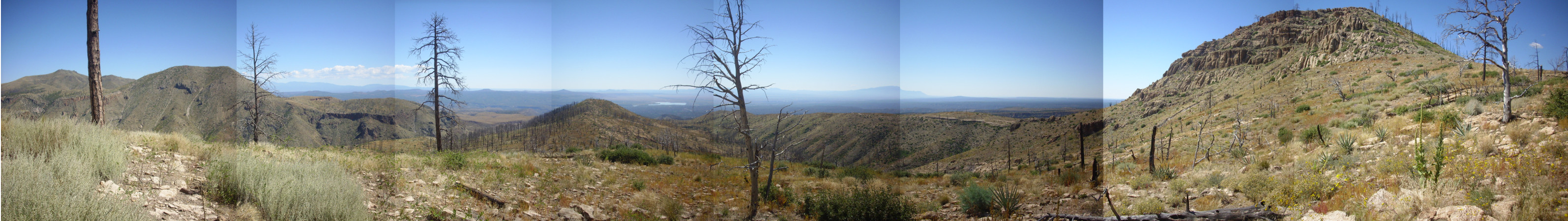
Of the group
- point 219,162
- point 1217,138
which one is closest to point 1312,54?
point 1217,138

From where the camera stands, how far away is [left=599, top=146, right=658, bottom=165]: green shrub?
1745cm

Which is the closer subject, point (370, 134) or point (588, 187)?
point (588, 187)

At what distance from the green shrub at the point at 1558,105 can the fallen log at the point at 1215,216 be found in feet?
19.8

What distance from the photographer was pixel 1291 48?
47594mm

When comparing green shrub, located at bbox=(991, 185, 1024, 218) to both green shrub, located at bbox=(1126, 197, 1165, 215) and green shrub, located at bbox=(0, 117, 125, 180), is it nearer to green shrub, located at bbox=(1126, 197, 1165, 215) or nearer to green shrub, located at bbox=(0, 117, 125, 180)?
green shrub, located at bbox=(1126, 197, 1165, 215)

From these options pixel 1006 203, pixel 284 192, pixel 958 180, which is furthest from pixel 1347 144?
pixel 284 192

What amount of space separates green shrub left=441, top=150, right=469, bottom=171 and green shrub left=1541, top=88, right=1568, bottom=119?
20.6 meters

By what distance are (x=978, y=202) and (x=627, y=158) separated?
41.5 feet

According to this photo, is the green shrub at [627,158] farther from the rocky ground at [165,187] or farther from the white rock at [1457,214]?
the white rock at [1457,214]

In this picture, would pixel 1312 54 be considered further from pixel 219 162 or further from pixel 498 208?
pixel 219 162

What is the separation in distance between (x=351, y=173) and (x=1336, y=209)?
14977 mm

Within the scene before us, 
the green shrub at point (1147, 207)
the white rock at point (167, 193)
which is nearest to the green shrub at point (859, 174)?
the green shrub at point (1147, 207)

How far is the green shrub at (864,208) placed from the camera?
7.96 meters

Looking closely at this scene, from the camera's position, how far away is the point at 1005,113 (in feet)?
123
